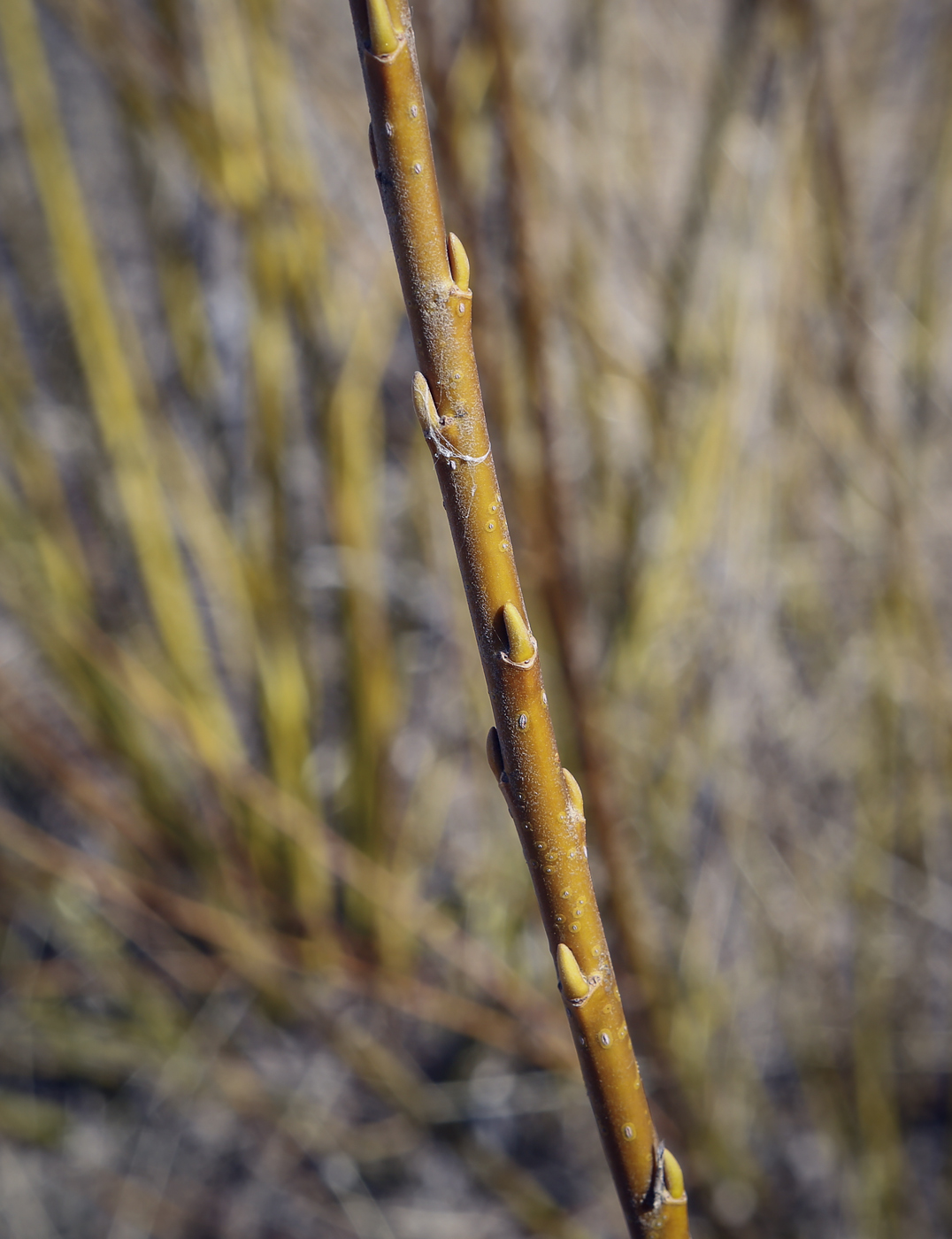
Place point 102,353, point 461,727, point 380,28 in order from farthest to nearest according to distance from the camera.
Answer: point 461,727 → point 102,353 → point 380,28

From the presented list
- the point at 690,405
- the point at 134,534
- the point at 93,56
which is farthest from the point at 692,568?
the point at 93,56

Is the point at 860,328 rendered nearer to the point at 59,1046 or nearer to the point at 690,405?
the point at 690,405

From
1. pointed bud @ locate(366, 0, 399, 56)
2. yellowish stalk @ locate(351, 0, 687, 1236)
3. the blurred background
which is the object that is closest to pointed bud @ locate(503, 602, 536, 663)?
yellowish stalk @ locate(351, 0, 687, 1236)

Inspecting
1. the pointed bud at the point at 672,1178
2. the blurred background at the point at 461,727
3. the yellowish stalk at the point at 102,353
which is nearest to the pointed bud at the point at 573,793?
the pointed bud at the point at 672,1178

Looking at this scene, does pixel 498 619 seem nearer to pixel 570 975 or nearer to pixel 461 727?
pixel 570 975

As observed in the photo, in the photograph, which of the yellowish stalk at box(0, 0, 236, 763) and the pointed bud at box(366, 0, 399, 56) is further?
the yellowish stalk at box(0, 0, 236, 763)

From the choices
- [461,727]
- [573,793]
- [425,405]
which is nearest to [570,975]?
[573,793]

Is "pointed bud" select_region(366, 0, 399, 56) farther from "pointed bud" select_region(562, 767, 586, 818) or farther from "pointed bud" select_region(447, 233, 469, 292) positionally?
"pointed bud" select_region(562, 767, 586, 818)

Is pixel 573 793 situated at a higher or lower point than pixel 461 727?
higher
